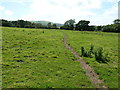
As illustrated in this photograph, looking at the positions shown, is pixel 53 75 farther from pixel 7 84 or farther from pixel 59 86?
pixel 7 84

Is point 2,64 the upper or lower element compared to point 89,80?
upper

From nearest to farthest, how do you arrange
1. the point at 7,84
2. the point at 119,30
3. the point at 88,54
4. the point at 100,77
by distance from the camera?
the point at 7,84, the point at 100,77, the point at 88,54, the point at 119,30

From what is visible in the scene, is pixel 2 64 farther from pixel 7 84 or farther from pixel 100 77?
pixel 100 77

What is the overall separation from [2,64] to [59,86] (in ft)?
31.7

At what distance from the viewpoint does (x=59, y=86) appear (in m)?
11.0

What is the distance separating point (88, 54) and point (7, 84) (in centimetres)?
1612

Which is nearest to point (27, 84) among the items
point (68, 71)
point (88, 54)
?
point (68, 71)

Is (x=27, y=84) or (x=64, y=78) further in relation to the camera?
(x=64, y=78)

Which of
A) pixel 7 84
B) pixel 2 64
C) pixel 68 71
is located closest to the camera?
pixel 7 84

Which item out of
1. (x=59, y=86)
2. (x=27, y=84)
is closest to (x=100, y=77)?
(x=59, y=86)

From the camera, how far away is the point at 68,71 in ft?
48.1

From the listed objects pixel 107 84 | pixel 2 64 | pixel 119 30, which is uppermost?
pixel 119 30

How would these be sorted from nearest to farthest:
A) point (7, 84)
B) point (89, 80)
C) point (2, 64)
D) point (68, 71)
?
point (7, 84), point (89, 80), point (68, 71), point (2, 64)

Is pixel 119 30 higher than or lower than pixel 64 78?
higher
